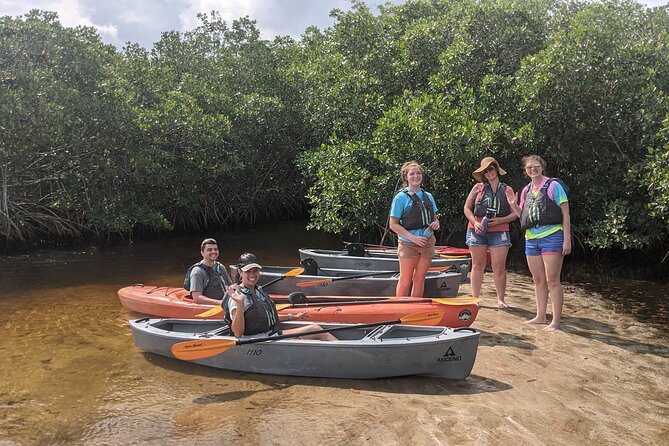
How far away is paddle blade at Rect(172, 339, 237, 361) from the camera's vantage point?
4.61 meters

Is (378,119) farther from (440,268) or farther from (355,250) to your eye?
(440,268)

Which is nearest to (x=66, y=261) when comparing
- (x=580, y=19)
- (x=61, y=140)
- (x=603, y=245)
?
(x=61, y=140)

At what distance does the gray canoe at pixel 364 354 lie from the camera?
4270 millimetres

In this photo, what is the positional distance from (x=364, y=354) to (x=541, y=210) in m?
2.27

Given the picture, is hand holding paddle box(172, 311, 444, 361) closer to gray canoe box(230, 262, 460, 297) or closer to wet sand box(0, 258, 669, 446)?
wet sand box(0, 258, 669, 446)

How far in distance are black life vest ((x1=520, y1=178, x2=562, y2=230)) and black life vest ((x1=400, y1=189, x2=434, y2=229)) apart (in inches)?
37.3

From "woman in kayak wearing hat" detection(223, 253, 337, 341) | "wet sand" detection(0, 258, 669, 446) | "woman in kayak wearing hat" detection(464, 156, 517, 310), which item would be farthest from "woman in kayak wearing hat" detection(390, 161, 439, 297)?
"woman in kayak wearing hat" detection(223, 253, 337, 341)

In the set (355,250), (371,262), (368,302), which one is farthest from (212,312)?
(355,250)

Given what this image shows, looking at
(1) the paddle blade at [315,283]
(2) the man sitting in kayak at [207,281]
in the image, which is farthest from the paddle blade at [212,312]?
(1) the paddle blade at [315,283]

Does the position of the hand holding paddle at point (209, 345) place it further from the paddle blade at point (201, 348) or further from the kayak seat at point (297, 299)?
the kayak seat at point (297, 299)

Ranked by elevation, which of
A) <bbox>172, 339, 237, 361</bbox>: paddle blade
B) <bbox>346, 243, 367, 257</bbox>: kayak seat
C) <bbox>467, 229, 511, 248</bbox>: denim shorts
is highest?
<bbox>467, 229, 511, 248</bbox>: denim shorts

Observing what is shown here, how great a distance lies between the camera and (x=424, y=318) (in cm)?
502

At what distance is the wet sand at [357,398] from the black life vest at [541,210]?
1196mm

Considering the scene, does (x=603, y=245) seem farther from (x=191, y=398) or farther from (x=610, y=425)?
(x=191, y=398)
